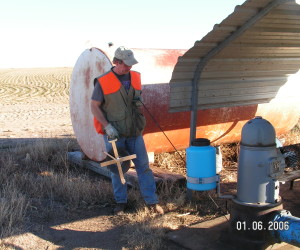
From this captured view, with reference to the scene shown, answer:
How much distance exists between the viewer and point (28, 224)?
451 cm

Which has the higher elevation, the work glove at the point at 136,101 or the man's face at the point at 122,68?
the man's face at the point at 122,68

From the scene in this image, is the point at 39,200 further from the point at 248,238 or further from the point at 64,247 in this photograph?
the point at 248,238

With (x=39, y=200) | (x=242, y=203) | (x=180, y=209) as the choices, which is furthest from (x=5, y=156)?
(x=242, y=203)

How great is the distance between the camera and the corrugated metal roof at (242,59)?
407 centimetres

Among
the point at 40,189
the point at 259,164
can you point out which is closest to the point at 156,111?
the point at 40,189

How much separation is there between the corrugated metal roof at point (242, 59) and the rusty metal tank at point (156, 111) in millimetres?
612

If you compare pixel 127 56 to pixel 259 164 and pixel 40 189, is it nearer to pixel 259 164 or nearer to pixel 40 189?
pixel 259 164

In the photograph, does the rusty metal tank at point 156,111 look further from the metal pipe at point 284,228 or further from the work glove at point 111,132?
the metal pipe at point 284,228

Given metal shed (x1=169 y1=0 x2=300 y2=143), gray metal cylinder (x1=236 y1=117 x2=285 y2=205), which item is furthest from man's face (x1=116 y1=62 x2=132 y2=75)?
gray metal cylinder (x1=236 y1=117 x2=285 y2=205)

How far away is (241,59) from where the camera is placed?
17.2 ft

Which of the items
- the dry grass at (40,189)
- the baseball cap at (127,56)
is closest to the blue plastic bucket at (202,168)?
the baseball cap at (127,56)

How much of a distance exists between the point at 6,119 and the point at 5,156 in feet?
30.4

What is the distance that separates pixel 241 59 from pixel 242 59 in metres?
0.02

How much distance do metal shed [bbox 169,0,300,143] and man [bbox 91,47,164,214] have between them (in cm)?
50
